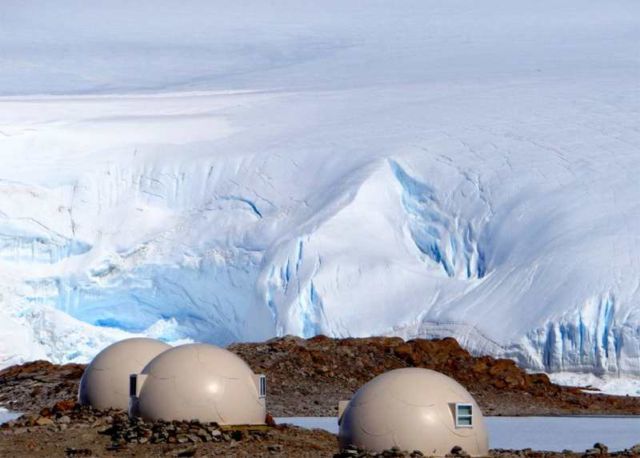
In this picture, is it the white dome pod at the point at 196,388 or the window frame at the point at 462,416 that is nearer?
the window frame at the point at 462,416

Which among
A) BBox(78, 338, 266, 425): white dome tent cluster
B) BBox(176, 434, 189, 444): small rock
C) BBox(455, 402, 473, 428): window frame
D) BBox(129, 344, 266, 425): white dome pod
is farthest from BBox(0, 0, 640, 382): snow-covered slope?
BBox(455, 402, 473, 428): window frame

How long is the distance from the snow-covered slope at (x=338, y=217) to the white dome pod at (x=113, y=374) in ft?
39.3

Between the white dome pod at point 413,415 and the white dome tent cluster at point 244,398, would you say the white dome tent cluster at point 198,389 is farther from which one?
the white dome pod at point 413,415

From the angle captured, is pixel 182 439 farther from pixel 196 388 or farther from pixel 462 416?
pixel 462 416

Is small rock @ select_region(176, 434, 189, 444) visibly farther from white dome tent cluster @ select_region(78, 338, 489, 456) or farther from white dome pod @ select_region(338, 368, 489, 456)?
white dome pod @ select_region(338, 368, 489, 456)

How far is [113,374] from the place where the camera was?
24531 mm

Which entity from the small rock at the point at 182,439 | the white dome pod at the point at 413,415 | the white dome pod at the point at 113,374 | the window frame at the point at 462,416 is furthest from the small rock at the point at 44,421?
the window frame at the point at 462,416

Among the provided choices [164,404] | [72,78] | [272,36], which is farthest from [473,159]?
[272,36]

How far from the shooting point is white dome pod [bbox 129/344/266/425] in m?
21.7

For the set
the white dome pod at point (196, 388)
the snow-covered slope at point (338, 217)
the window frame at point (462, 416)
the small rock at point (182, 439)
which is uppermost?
the snow-covered slope at point (338, 217)

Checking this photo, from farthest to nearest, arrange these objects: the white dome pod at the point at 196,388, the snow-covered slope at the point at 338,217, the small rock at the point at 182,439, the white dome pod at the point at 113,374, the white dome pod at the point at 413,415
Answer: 1. the snow-covered slope at the point at 338,217
2. the white dome pod at the point at 113,374
3. the white dome pod at the point at 196,388
4. the small rock at the point at 182,439
5. the white dome pod at the point at 413,415

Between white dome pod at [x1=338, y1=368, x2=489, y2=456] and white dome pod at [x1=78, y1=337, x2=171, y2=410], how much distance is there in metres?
6.59

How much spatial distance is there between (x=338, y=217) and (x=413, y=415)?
69.7ft

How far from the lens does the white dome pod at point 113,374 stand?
80.5ft
